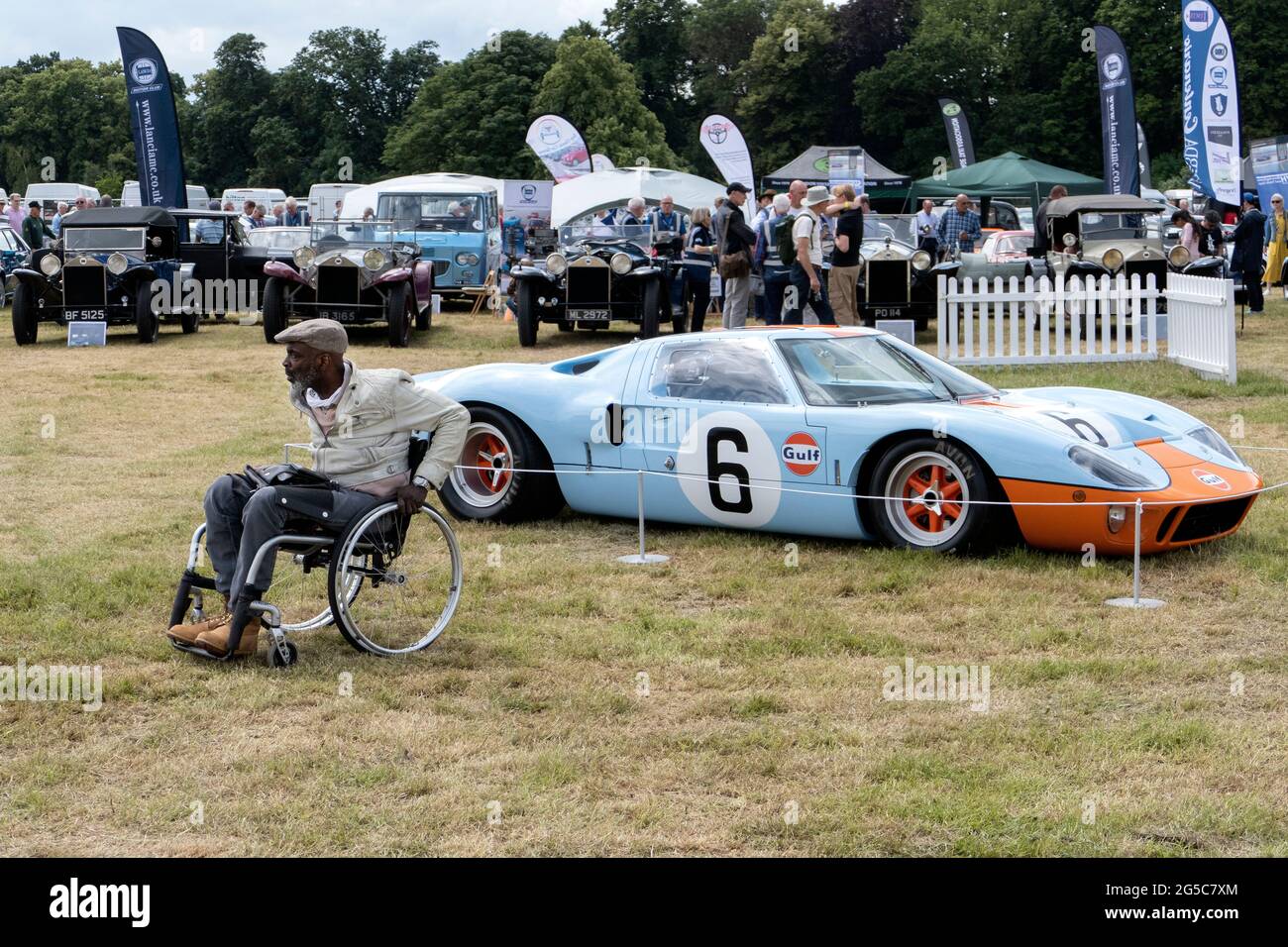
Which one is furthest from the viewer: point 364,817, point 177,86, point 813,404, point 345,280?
point 177,86

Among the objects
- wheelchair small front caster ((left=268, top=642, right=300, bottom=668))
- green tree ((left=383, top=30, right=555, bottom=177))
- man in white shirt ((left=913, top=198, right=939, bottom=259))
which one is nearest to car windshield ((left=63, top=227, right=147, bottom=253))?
man in white shirt ((left=913, top=198, right=939, bottom=259))

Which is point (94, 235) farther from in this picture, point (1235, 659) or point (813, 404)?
point (1235, 659)

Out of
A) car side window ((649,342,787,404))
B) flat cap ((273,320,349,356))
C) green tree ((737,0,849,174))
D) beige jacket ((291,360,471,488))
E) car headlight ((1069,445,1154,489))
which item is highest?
green tree ((737,0,849,174))

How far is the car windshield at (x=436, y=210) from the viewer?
80.0ft

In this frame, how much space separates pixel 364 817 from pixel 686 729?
1.25 m

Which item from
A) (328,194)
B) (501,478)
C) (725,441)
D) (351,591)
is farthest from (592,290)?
(328,194)

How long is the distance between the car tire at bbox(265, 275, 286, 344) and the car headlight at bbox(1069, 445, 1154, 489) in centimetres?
1429

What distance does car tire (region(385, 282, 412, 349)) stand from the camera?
19.2m

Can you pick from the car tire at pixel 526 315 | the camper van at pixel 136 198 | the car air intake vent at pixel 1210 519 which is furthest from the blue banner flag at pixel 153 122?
the car air intake vent at pixel 1210 519

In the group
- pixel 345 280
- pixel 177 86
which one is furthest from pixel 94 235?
pixel 177 86

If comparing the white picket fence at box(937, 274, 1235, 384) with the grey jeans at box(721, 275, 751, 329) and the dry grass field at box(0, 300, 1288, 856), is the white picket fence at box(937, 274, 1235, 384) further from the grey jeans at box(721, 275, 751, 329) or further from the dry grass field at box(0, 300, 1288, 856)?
the dry grass field at box(0, 300, 1288, 856)

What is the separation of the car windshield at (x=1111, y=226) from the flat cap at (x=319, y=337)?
647 inches

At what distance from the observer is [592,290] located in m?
19.6

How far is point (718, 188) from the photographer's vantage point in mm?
32062
